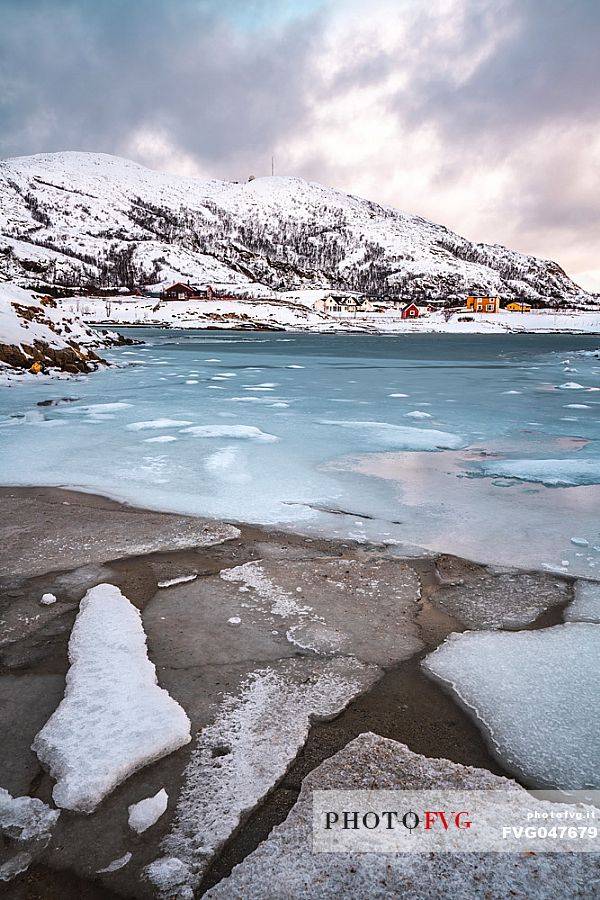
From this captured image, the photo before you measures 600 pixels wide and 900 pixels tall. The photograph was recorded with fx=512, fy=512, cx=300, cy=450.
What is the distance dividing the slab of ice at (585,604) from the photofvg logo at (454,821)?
4.14ft

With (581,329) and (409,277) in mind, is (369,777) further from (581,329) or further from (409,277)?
(409,277)

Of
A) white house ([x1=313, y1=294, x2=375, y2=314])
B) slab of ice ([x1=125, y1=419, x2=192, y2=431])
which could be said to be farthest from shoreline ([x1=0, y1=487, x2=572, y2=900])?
white house ([x1=313, y1=294, x2=375, y2=314])

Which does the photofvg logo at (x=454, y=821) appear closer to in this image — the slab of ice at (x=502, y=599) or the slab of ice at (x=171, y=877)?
the slab of ice at (x=171, y=877)

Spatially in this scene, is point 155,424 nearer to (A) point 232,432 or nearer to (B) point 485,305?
(A) point 232,432

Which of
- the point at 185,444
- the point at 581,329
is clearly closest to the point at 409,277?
the point at 581,329

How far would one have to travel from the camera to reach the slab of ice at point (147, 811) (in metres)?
1.69

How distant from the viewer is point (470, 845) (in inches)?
65.4

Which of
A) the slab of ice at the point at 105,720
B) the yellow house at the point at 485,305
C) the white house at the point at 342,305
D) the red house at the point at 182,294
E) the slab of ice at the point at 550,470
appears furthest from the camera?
the yellow house at the point at 485,305

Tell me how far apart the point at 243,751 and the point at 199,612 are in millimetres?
1075

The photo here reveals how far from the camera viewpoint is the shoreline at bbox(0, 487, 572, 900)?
1693 millimetres

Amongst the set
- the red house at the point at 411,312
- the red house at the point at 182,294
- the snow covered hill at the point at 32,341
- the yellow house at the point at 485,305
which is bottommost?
the snow covered hill at the point at 32,341

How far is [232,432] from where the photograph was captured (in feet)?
26.0

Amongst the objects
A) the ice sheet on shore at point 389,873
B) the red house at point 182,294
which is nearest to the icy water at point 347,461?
the ice sheet on shore at point 389,873

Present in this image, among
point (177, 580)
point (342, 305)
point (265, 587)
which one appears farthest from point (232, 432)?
point (342, 305)
